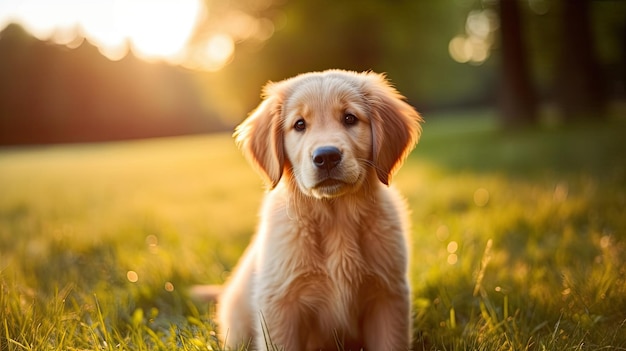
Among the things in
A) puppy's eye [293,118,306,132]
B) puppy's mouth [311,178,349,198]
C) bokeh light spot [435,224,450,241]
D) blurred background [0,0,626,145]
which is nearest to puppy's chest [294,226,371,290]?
puppy's mouth [311,178,349,198]

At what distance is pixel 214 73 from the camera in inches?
933

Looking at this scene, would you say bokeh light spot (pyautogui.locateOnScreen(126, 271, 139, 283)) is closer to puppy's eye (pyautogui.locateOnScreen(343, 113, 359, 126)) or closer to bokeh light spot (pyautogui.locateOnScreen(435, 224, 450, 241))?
puppy's eye (pyautogui.locateOnScreen(343, 113, 359, 126))

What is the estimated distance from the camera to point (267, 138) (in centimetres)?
254

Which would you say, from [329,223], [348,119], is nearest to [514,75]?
[348,119]

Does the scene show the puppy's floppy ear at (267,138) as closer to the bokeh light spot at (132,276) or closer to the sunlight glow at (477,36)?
the bokeh light spot at (132,276)

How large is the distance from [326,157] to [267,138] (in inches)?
18.5

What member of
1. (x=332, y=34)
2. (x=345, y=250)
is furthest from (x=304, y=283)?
(x=332, y=34)

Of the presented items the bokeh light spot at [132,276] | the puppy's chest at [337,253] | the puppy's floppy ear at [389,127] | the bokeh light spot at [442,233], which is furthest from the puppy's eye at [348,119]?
the bokeh light spot at [442,233]

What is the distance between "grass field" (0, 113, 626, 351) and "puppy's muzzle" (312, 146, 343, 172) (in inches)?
35.1

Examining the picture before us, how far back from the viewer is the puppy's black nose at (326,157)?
2158 mm

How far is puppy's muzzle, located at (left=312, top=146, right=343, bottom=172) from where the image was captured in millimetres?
2160

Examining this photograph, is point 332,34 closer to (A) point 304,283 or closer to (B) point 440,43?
(B) point 440,43

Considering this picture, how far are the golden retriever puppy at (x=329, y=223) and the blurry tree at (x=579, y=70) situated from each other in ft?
34.2

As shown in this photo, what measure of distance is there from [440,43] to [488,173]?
685 inches
